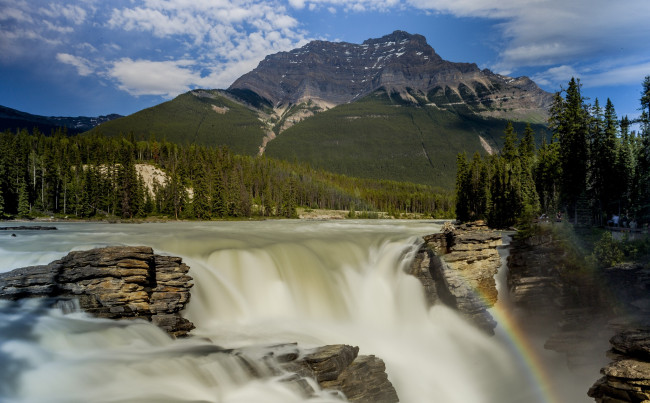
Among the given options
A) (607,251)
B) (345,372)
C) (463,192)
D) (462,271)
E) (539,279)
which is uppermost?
(463,192)

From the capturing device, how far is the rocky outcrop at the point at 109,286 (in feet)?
47.9

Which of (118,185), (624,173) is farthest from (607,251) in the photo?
(118,185)

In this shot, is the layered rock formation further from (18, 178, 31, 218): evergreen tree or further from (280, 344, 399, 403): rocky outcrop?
(18, 178, 31, 218): evergreen tree

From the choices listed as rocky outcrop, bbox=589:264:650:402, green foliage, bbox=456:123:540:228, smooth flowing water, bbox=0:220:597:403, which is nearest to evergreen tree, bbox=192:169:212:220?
green foliage, bbox=456:123:540:228

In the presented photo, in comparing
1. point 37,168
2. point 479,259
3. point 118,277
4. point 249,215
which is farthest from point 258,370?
point 37,168

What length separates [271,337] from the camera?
15812mm

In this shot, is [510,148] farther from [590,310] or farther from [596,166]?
[590,310]

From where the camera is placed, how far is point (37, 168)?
3514 inches

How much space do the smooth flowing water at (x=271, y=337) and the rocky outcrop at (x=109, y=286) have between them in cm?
68

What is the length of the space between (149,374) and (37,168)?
10189 cm

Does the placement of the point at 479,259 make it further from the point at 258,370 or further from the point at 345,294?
the point at 258,370

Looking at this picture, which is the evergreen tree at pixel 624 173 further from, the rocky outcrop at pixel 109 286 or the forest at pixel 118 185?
the forest at pixel 118 185

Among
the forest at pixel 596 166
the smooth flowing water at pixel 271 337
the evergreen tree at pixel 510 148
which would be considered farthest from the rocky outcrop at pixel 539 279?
the evergreen tree at pixel 510 148

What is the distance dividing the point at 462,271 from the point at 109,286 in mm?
19461
